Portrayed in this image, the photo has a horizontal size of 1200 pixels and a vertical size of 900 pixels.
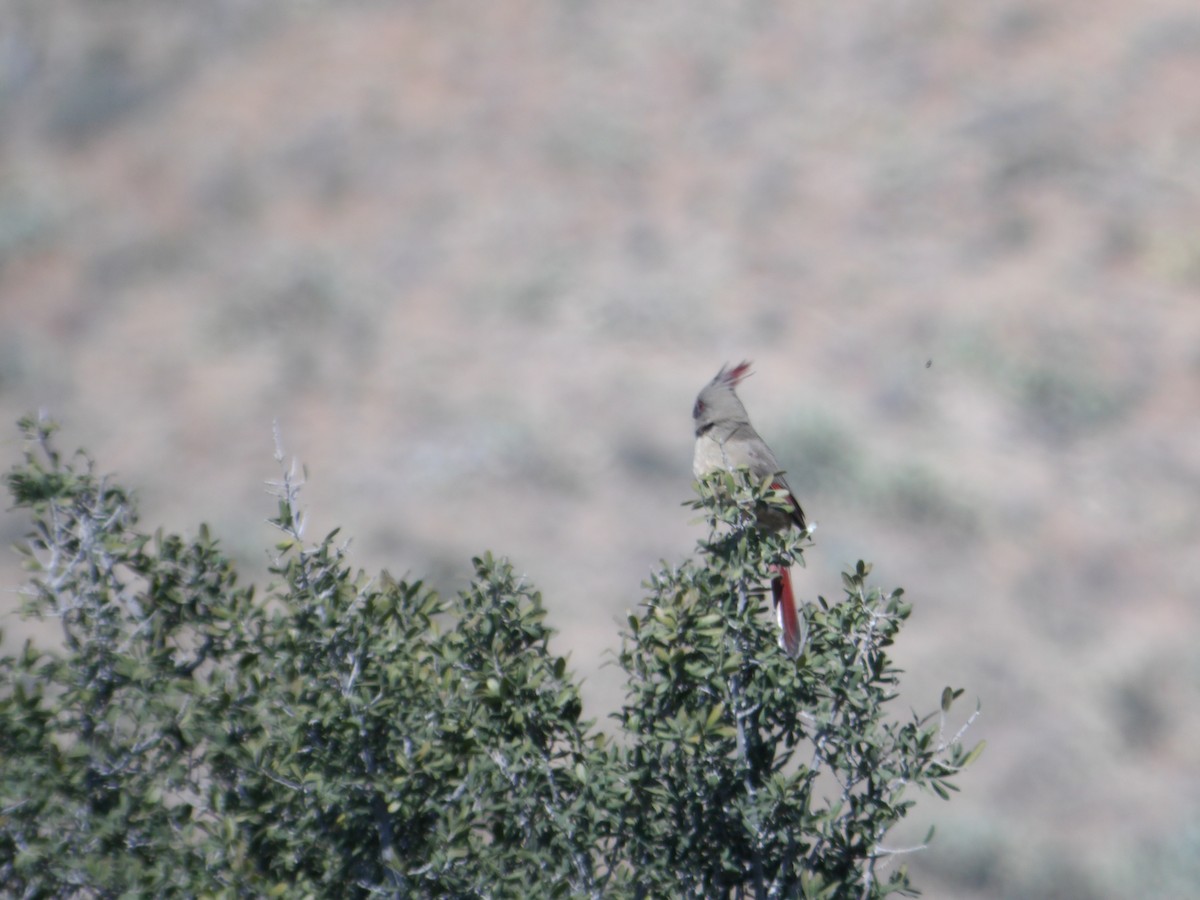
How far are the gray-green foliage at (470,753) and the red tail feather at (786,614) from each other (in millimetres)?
81

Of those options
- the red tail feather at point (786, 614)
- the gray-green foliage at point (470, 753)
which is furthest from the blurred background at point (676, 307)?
the gray-green foliage at point (470, 753)

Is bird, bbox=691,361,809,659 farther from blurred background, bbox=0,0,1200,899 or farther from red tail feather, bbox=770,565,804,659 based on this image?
blurred background, bbox=0,0,1200,899

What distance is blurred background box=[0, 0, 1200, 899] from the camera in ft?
49.1

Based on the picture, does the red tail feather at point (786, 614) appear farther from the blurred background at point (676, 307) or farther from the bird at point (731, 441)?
Result: the blurred background at point (676, 307)

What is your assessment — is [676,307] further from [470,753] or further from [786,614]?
[470,753]

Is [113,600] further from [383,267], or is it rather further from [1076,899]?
[383,267]

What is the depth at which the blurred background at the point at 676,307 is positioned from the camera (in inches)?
589

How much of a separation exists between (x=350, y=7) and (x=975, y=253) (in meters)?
11.5

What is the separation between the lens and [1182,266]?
19672mm

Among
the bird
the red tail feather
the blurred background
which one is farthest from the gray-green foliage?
the blurred background

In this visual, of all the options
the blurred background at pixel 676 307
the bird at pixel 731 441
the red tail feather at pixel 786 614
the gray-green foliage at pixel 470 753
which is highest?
the blurred background at pixel 676 307

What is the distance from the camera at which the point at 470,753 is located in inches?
173

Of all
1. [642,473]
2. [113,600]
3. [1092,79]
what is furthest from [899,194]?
[113,600]

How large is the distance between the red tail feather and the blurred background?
26.3ft
